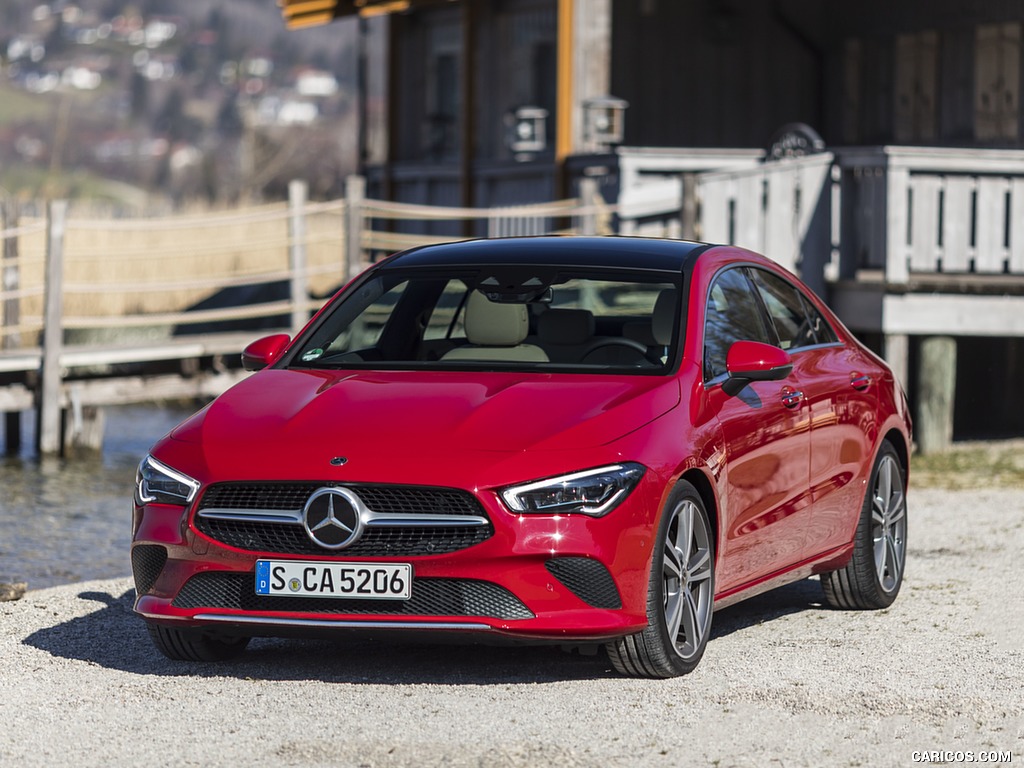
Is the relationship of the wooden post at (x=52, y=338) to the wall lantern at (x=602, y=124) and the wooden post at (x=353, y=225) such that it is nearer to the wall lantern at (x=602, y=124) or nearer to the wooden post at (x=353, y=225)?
the wooden post at (x=353, y=225)

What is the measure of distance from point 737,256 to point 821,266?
8185 mm

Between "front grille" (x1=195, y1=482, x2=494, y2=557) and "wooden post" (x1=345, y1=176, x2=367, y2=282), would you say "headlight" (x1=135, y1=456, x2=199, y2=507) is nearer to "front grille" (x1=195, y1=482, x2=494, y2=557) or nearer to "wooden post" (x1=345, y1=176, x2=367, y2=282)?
"front grille" (x1=195, y1=482, x2=494, y2=557)

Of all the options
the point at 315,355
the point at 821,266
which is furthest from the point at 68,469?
the point at 315,355

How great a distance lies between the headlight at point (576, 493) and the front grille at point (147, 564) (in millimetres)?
1268

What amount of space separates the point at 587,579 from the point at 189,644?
158 cm

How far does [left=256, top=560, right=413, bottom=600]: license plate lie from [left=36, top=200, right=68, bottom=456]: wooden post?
416 inches

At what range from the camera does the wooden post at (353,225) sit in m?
19.2

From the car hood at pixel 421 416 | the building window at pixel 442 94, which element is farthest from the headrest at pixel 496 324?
the building window at pixel 442 94

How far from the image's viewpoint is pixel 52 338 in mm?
16922

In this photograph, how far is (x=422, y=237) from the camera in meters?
22.5

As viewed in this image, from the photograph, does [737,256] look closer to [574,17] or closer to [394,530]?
[394,530]

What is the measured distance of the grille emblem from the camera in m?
6.59

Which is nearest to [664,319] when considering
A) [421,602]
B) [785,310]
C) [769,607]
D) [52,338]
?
[785,310]

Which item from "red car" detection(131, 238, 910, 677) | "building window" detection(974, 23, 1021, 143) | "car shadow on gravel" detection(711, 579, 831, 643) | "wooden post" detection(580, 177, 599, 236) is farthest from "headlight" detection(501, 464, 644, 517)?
"building window" detection(974, 23, 1021, 143)
